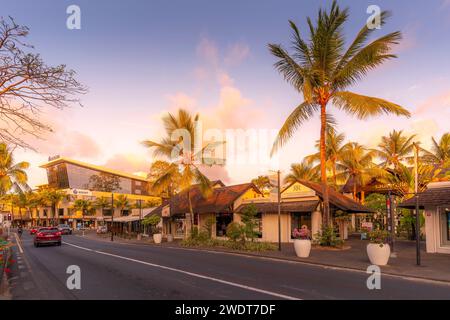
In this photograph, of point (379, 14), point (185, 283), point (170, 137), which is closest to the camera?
point (185, 283)

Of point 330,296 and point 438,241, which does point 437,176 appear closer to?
point 438,241

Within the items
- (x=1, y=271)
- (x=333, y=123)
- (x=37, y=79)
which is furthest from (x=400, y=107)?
(x=1, y=271)

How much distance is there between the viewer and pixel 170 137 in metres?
29.8

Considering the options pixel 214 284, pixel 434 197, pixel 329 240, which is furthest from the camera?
pixel 329 240

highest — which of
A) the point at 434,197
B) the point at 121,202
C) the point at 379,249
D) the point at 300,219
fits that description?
the point at 434,197

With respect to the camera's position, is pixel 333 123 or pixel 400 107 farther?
pixel 333 123

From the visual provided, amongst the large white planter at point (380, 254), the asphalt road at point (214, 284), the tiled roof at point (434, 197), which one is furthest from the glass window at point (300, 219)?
the asphalt road at point (214, 284)

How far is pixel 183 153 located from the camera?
29641 millimetres

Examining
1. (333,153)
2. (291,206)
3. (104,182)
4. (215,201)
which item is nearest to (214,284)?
(291,206)

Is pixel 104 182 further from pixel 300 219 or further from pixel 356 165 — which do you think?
pixel 300 219

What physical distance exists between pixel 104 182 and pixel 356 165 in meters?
82.2

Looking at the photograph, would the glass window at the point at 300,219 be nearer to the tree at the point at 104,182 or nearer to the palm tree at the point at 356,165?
the palm tree at the point at 356,165

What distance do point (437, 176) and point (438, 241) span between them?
620 centimetres

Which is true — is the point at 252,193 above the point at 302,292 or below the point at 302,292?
above
